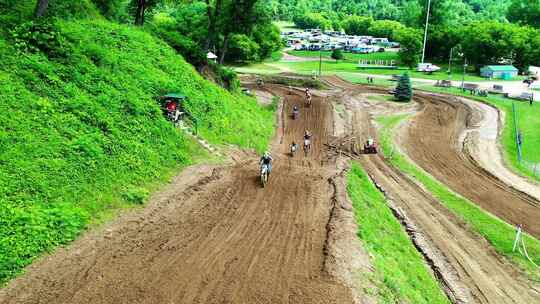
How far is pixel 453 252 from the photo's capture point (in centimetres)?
2441

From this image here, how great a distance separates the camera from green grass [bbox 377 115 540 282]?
24484mm

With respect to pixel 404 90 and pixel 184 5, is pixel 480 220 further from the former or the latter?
pixel 184 5

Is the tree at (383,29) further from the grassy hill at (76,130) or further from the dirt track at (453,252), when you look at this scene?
the grassy hill at (76,130)

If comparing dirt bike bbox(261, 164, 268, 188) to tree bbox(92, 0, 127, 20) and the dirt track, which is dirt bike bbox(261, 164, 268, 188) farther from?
tree bbox(92, 0, 127, 20)

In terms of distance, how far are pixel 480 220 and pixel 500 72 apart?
79604 millimetres

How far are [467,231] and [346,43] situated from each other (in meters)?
137

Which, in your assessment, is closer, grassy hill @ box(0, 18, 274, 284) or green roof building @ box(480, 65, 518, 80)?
grassy hill @ box(0, 18, 274, 284)

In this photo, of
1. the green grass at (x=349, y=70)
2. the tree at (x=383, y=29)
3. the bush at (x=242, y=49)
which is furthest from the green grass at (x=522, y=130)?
the tree at (x=383, y=29)

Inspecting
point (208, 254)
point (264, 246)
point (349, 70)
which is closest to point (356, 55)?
point (349, 70)

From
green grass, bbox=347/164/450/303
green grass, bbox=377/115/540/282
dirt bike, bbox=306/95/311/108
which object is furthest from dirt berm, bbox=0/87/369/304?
dirt bike, bbox=306/95/311/108

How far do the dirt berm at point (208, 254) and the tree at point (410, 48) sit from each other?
92899 mm

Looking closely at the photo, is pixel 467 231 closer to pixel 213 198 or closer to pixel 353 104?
pixel 213 198

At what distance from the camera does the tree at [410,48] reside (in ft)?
356

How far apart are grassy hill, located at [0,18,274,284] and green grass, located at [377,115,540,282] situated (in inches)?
568
